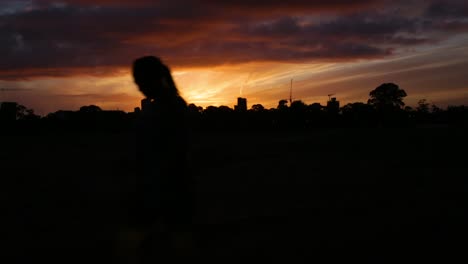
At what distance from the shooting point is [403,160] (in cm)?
1562

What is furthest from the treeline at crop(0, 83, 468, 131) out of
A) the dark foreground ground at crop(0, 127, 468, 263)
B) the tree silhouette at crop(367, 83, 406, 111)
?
the dark foreground ground at crop(0, 127, 468, 263)

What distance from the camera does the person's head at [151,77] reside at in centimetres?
417

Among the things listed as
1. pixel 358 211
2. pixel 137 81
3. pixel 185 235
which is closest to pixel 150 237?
pixel 185 235

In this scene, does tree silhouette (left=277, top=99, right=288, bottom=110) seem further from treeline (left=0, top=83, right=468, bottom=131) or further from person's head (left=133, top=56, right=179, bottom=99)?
person's head (left=133, top=56, right=179, bottom=99)

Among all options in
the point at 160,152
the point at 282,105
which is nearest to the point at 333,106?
the point at 282,105

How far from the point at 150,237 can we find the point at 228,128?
31.9m

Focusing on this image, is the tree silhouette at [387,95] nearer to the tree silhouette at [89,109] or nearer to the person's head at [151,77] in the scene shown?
the tree silhouette at [89,109]

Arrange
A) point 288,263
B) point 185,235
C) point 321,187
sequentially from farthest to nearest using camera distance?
point 321,187
point 288,263
point 185,235

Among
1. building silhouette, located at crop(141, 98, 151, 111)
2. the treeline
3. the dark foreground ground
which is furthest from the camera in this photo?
the treeline

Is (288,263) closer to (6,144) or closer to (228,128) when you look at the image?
(6,144)

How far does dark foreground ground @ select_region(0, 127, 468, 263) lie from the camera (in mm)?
5465

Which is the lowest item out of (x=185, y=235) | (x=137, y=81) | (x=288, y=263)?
(x=288, y=263)

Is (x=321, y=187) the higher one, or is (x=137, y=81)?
(x=137, y=81)

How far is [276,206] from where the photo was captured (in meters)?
8.34
